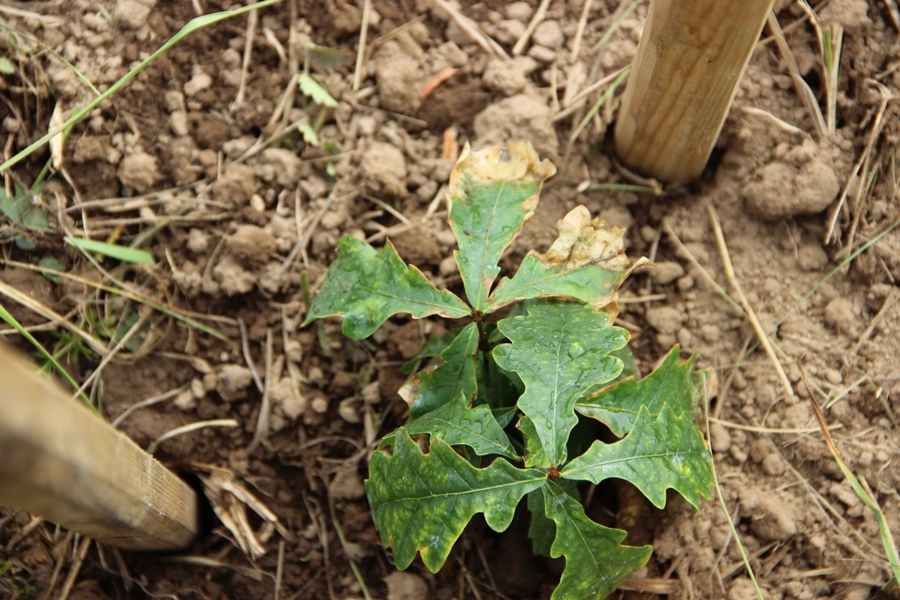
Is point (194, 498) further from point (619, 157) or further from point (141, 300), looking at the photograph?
point (619, 157)

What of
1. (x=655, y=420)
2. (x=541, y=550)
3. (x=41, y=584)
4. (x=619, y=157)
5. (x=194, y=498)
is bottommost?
(x=41, y=584)

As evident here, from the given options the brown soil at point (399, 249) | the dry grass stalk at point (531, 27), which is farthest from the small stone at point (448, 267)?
the dry grass stalk at point (531, 27)

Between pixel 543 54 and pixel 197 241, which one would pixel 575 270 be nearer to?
pixel 543 54

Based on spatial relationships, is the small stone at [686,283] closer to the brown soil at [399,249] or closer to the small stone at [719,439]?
the brown soil at [399,249]

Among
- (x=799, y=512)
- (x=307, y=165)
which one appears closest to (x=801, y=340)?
(x=799, y=512)

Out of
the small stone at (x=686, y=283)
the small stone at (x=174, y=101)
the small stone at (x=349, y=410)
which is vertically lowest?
the small stone at (x=349, y=410)

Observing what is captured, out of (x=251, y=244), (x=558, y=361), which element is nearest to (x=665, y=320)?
(x=558, y=361)
